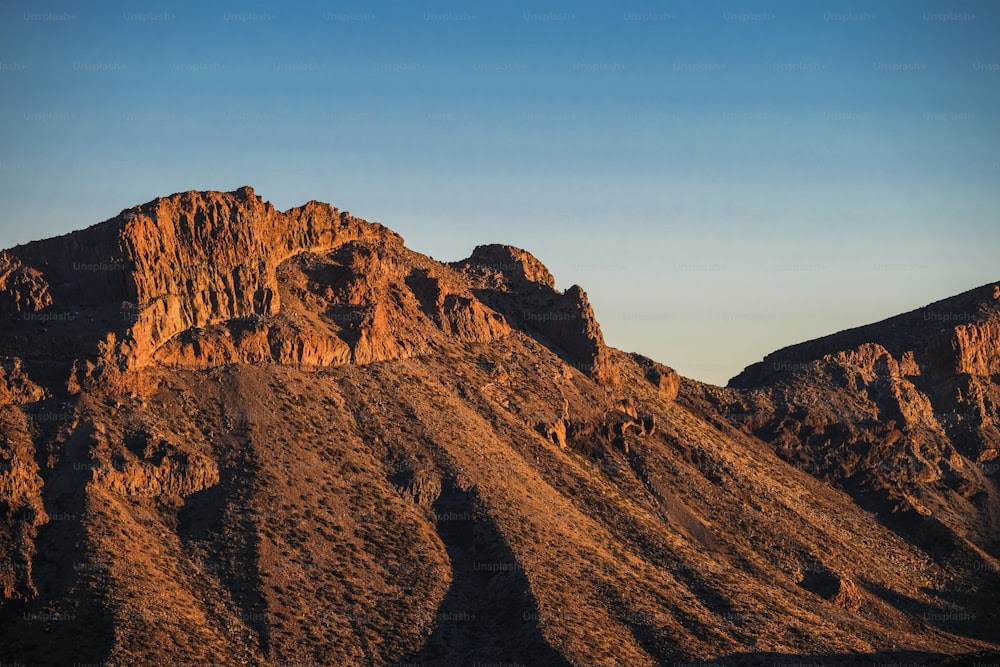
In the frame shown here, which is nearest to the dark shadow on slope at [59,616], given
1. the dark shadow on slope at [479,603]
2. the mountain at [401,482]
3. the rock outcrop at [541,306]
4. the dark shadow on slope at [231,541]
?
the mountain at [401,482]

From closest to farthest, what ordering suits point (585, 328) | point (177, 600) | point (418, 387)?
point (177, 600) → point (418, 387) → point (585, 328)

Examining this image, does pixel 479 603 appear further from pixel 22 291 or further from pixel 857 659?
pixel 22 291

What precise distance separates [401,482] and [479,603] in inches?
554

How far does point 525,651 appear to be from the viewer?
12556cm

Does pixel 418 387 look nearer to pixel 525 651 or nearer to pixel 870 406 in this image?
pixel 525 651

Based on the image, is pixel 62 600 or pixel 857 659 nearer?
pixel 62 600

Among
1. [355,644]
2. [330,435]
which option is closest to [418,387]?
[330,435]

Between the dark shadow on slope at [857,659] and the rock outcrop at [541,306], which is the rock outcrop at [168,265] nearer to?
the rock outcrop at [541,306]

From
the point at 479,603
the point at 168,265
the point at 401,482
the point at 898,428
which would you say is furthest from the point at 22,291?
the point at 898,428

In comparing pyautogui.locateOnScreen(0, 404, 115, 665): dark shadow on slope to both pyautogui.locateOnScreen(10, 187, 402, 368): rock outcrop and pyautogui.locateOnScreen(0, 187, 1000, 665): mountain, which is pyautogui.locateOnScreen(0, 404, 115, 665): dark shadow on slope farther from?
pyautogui.locateOnScreen(10, 187, 402, 368): rock outcrop

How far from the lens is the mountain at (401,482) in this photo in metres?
123

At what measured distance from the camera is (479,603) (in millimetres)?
130875

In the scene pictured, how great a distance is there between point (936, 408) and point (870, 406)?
390 inches

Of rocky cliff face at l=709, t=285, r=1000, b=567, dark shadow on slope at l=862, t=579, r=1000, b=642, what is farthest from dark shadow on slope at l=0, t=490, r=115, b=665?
rocky cliff face at l=709, t=285, r=1000, b=567
